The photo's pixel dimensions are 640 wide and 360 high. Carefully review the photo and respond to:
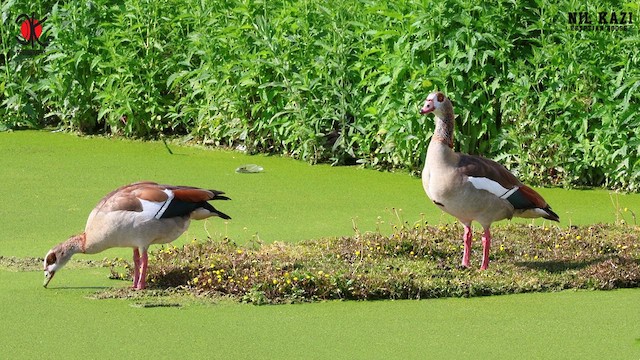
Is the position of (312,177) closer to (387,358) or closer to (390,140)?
(390,140)

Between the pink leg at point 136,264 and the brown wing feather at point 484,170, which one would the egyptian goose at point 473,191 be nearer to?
the brown wing feather at point 484,170

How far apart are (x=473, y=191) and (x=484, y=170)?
0.59 ft

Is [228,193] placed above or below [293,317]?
below

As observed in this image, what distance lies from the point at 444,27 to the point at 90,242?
3939 mm

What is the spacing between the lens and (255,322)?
613 cm

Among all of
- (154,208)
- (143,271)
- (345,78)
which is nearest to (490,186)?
(154,208)

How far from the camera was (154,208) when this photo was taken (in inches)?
266

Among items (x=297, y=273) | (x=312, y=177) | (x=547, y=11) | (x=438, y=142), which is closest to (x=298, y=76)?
(x=312, y=177)

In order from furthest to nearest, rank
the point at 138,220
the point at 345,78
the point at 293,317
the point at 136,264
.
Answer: the point at 345,78, the point at 136,264, the point at 138,220, the point at 293,317

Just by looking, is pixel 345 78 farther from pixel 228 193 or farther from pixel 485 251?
pixel 485 251

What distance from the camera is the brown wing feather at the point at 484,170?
7.18 m

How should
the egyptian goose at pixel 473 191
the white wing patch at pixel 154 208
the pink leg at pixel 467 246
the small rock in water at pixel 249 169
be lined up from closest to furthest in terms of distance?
the white wing patch at pixel 154 208
the egyptian goose at pixel 473 191
the pink leg at pixel 467 246
the small rock in water at pixel 249 169

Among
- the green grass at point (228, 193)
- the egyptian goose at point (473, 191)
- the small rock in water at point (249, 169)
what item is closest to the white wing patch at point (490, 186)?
the egyptian goose at point (473, 191)

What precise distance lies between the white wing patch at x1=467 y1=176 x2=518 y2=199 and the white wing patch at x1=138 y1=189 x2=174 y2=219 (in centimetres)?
175
